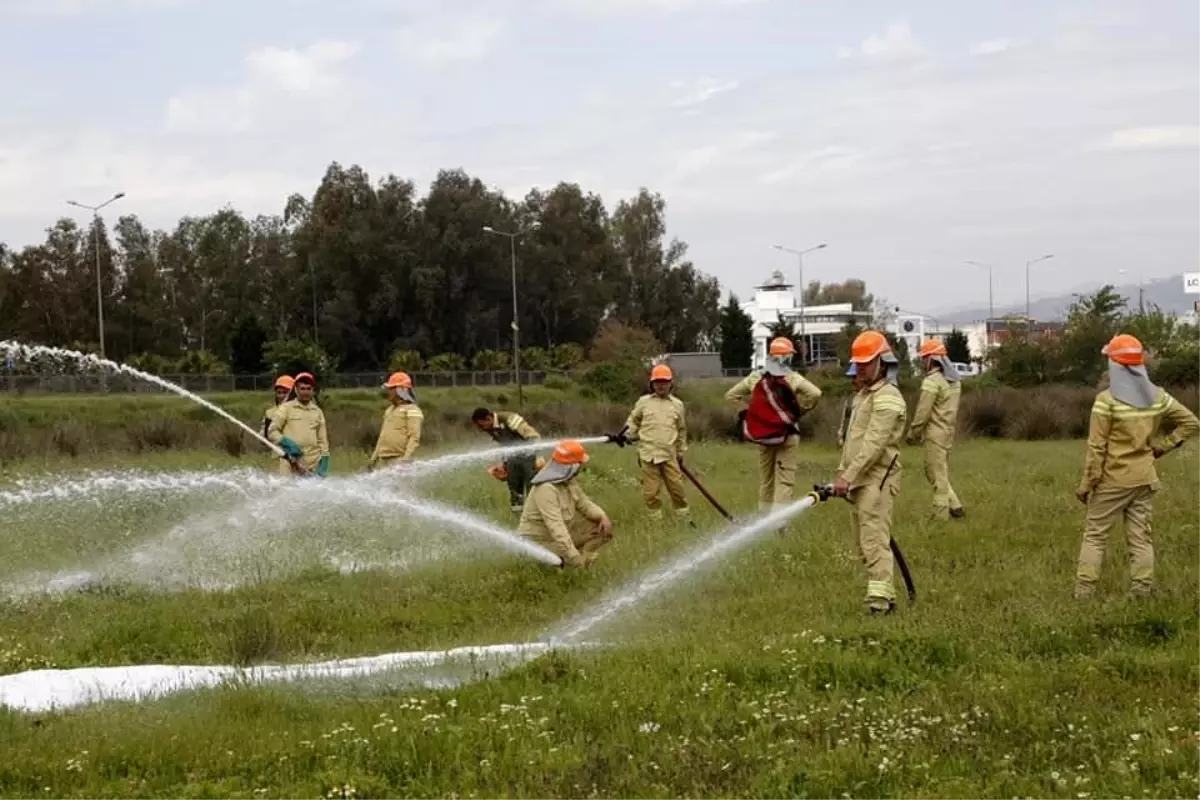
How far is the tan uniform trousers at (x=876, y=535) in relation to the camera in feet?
30.9

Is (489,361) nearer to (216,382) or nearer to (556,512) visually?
(216,382)

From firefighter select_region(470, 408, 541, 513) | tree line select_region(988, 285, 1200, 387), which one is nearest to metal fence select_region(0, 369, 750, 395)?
tree line select_region(988, 285, 1200, 387)

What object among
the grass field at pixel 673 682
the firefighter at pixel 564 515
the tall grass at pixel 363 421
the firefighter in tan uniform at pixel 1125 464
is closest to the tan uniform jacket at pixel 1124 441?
the firefighter in tan uniform at pixel 1125 464

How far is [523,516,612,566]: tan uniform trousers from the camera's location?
38.2ft

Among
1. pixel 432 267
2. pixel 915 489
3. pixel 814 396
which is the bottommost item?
pixel 915 489

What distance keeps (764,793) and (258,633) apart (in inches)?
207

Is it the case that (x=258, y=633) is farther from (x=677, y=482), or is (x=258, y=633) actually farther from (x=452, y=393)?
(x=452, y=393)

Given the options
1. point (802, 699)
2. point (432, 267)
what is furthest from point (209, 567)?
point (432, 267)

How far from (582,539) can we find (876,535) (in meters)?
3.25

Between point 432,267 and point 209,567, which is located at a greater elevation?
point 432,267

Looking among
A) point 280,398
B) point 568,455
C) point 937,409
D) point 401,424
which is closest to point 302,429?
point 401,424

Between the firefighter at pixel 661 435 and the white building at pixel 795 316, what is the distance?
86697mm

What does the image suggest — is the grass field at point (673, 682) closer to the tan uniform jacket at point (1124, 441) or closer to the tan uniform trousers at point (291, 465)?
the tan uniform jacket at point (1124, 441)

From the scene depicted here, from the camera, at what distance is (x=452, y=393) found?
54.7 m
